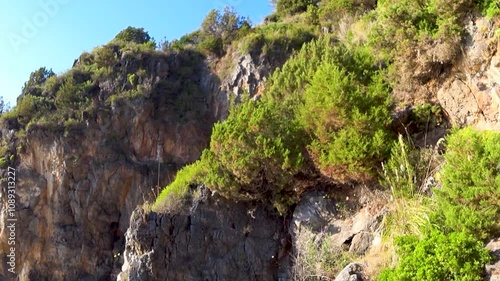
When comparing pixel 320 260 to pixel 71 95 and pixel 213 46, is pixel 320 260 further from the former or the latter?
pixel 71 95

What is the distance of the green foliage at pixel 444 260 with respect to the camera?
446 centimetres

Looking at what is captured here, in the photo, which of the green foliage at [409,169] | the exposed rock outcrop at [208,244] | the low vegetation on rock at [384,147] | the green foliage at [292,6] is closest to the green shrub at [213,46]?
the green foliage at [292,6]

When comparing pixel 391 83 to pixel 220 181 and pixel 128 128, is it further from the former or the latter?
pixel 128 128

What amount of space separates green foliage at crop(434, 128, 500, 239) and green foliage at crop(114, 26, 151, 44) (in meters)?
17.8

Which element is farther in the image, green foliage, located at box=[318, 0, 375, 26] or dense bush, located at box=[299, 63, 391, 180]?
green foliage, located at box=[318, 0, 375, 26]

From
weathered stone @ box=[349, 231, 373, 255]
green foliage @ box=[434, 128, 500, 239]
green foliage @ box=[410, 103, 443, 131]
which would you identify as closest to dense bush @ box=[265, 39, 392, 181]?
green foliage @ box=[410, 103, 443, 131]

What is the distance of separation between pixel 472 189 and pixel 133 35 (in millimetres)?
18925

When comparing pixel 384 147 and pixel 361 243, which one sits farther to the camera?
pixel 384 147

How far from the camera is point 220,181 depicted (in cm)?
836

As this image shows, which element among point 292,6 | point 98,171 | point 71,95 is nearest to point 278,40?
point 292,6

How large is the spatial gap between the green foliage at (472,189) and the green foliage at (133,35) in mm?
17800

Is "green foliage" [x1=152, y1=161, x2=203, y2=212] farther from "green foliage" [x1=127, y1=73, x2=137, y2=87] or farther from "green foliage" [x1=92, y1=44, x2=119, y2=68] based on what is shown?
"green foliage" [x1=92, y1=44, x2=119, y2=68]

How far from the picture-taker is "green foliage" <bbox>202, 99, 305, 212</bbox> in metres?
8.10

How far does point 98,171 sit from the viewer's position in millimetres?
15547
